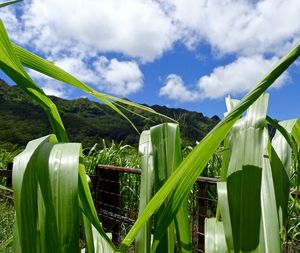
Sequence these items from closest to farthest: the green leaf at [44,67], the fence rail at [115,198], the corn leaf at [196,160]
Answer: the corn leaf at [196,160]
the green leaf at [44,67]
the fence rail at [115,198]

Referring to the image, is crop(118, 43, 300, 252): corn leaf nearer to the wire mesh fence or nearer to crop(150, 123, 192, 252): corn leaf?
crop(150, 123, 192, 252): corn leaf

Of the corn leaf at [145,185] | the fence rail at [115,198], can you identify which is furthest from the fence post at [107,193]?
the corn leaf at [145,185]

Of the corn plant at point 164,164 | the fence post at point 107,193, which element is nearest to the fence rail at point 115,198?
the fence post at point 107,193

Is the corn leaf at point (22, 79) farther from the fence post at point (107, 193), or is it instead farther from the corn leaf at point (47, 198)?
the fence post at point (107, 193)

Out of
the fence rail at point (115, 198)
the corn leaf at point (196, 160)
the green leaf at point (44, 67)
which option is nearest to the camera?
the corn leaf at point (196, 160)

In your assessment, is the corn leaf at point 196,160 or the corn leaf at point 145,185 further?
the corn leaf at point 145,185

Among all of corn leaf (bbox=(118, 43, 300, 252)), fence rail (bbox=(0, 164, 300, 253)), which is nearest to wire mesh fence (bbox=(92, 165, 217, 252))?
fence rail (bbox=(0, 164, 300, 253))

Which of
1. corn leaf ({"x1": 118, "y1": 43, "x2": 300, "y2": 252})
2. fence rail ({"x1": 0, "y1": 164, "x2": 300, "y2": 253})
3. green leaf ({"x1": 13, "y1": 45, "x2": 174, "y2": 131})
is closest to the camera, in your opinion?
corn leaf ({"x1": 118, "y1": 43, "x2": 300, "y2": 252})

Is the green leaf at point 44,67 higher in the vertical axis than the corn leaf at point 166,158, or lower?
higher

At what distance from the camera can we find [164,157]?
49 centimetres

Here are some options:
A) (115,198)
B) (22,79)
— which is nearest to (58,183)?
(22,79)

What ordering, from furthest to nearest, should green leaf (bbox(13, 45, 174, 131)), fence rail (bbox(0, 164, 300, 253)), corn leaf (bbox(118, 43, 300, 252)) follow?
fence rail (bbox(0, 164, 300, 253))
green leaf (bbox(13, 45, 174, 131))
corn leaf (bbox(118, 43, 300, 252))

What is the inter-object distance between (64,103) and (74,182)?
3313 inches

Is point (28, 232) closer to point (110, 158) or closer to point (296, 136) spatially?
point (296, 136)
